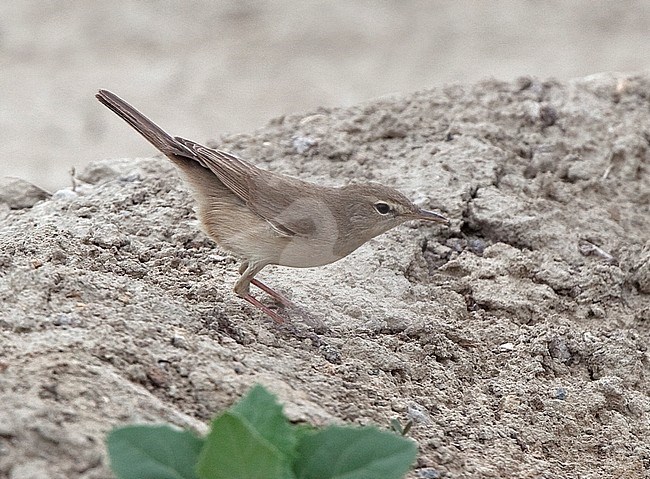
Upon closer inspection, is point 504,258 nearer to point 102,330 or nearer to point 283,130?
point 283,130

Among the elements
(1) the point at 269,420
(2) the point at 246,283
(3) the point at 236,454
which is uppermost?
(2) the point at 246,283

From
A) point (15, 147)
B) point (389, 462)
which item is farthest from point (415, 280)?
point (15, 147)

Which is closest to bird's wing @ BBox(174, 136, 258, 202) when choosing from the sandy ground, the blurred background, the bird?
the bird

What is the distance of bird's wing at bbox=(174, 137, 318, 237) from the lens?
16.8 ft

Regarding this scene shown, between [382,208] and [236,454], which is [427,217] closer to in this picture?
[382,208]

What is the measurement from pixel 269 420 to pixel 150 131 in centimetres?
261

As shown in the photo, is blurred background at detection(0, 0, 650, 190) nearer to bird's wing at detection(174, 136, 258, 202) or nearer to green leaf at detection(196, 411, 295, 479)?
bird's wing at detection(174, 136, 258, 202)

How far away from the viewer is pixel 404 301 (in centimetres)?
531

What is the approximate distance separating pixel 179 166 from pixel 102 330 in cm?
163

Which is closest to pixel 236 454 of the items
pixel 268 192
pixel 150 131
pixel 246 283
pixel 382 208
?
pixel 246 283

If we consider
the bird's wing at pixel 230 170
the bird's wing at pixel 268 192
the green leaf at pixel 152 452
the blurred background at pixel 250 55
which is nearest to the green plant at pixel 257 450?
the green leaf at pixel 152 452

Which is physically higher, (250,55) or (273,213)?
(250,55)

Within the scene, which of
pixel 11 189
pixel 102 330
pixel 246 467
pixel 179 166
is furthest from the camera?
pixel 11 189

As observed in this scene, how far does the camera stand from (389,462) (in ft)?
10.6
